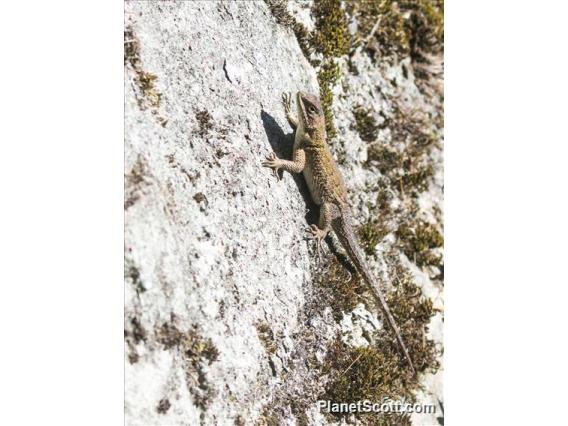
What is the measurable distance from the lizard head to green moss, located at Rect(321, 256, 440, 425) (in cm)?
149

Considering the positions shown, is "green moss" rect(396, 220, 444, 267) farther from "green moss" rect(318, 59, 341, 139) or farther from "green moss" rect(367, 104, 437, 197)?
"green moss" rect(318, 59, 341, 139)

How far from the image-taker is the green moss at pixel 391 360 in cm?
550

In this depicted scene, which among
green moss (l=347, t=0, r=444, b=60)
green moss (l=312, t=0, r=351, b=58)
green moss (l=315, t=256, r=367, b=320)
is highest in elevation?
green moss (l=347, t=0, r=444, b=60)

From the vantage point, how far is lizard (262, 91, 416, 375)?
575 cm

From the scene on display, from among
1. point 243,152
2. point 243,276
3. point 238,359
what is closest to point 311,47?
point 243,152

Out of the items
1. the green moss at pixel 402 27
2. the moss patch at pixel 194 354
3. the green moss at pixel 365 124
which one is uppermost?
the green moss at pixel 402 27

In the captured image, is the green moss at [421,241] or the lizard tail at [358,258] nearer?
the lizard tail at [358,258]

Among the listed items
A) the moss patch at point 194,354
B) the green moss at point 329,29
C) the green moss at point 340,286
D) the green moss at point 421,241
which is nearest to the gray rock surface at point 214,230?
the moss patch at point 194,354

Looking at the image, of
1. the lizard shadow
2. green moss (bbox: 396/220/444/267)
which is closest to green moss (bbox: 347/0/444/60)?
the lizard shadow

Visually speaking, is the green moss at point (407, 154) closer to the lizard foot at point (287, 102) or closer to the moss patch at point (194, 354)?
the lizard foot at point (287, 102)

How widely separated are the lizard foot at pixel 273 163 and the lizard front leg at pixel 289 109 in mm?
490

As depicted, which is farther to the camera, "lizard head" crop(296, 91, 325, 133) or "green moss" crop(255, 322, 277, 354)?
"lizard head" crop(296, 91, 325, 133)

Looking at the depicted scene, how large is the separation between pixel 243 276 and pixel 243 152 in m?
0.97
